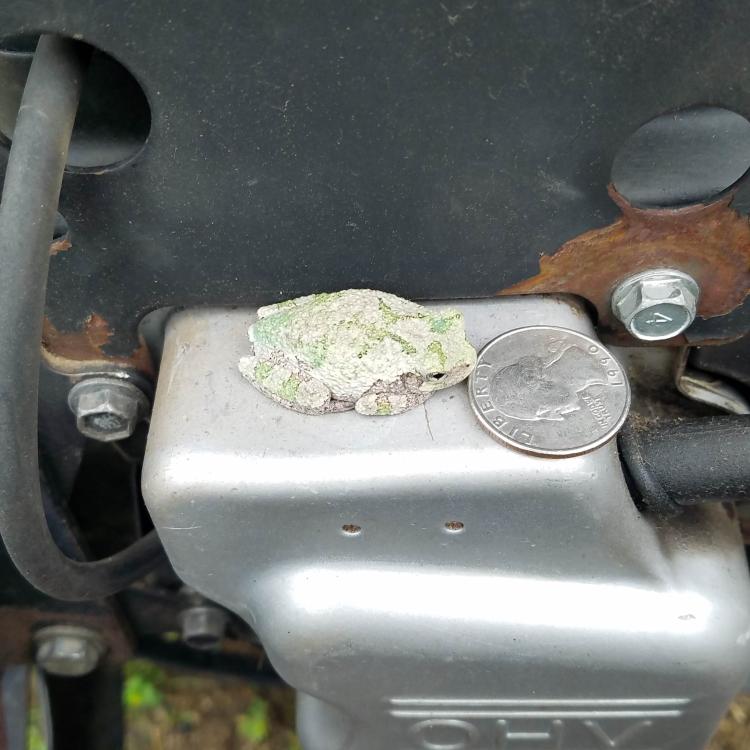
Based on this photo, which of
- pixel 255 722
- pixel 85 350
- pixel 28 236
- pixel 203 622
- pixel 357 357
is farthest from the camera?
pixel 255 722

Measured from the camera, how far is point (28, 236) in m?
0.52

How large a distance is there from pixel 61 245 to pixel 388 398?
0.93 ft

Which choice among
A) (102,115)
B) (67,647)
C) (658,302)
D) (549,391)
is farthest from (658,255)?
(67,647)

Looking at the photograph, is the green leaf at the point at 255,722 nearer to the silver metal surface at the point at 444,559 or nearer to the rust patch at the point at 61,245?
the silver metal surface at the point at 444,559

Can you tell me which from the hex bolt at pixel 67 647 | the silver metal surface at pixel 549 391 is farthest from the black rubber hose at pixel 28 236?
the hex bolt at pixel 67 647

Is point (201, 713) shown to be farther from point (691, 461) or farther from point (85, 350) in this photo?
point (691, 461)

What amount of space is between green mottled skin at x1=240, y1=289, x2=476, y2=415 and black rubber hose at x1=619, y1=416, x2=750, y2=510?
0.58ft

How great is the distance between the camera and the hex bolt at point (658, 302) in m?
0.65

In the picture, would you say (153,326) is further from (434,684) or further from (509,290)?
(434,684)

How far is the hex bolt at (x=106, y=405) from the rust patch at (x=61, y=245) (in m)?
0.15

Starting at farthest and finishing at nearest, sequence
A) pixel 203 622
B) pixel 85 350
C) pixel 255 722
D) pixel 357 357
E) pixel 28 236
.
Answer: pixel 255 722 → pixel 203 622 → pixel 85 350 → pixel 357 357 → pixel 28 236

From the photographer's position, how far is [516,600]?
0.71 meters

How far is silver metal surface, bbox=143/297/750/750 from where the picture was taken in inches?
24.6

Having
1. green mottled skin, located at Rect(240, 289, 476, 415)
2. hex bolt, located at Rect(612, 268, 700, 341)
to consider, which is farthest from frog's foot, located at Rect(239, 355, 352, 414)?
hex bolt, located at Rect(612, 268, 700, 341)
